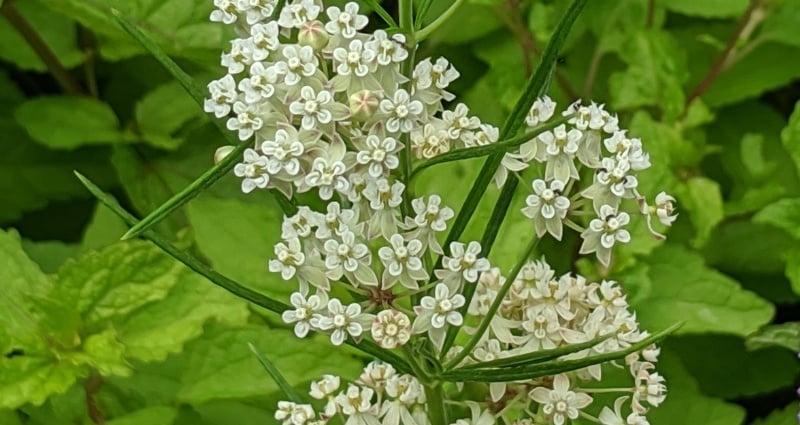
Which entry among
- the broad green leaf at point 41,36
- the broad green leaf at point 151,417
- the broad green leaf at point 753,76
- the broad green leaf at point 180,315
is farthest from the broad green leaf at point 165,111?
the broad green leaf at point 753,76

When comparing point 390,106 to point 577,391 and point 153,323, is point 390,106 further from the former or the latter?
point 153,323

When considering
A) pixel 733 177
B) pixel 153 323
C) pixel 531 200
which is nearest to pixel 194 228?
pixel 153 323

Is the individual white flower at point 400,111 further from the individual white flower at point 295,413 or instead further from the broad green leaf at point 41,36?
the broad green leaf at point 41,36

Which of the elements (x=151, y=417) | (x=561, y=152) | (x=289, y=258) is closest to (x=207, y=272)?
(x=289, y=258)

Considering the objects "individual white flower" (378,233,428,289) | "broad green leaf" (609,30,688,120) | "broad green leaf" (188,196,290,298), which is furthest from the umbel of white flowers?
"broad green leaf" (609,30,688,120)

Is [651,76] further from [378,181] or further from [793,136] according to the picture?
[378,181]

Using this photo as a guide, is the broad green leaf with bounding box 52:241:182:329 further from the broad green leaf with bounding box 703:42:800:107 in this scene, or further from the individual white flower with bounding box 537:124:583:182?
the broad green leaf with bounding box 703:42:800:107

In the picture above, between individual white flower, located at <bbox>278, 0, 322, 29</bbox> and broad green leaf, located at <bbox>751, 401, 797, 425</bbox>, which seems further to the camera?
broad green leaf, located at <bbox>751, 401, 797, 425</bbox>
